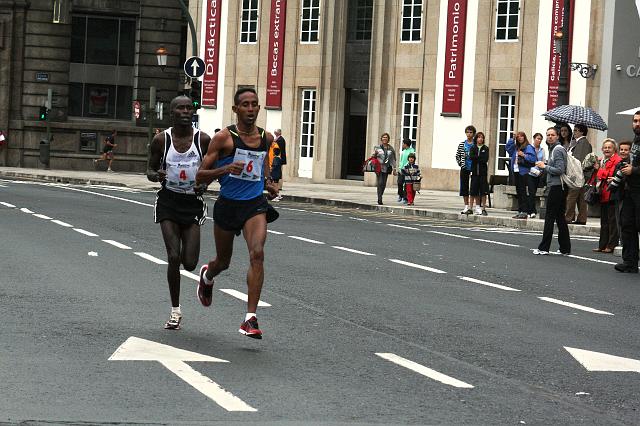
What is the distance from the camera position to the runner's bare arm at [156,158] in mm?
11016

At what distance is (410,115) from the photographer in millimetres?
47781

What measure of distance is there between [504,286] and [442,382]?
21.7 ft

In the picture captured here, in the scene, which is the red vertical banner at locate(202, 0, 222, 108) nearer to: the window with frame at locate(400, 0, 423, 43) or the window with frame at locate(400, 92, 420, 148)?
the window with frame at locate(400, 0, 423, 43)

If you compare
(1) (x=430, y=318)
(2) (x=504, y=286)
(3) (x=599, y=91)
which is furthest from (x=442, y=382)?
(3) (x=599, y=91)

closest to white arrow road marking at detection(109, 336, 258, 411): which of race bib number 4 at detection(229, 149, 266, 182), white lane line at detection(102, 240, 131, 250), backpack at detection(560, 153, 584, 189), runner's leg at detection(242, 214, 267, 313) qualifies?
runner's leg at detection(242, 214, 267, 313)

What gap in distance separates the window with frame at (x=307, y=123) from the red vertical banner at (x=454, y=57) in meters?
6.10

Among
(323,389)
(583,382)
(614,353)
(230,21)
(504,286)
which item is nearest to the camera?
(323,389)

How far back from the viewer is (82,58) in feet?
203

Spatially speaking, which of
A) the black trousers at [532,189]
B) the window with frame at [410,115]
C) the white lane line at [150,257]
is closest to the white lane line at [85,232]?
the white lane line at [150,257]

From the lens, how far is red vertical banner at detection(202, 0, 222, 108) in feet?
177

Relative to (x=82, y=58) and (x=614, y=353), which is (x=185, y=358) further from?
(x=82, y=58)

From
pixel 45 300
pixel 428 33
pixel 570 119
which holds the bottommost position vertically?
pixel 45 300

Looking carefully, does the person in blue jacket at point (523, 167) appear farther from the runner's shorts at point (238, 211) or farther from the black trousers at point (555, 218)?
the runner's shorts at point (238, 211)

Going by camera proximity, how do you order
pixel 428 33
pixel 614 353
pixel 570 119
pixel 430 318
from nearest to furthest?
pixel 614 353 → pixel 430 318 → pixel 570 119 → pixel 428 33
